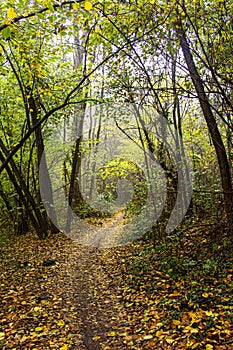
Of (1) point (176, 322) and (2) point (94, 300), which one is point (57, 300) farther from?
(1) point (176, 322)

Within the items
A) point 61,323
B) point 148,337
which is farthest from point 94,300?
point 148,337

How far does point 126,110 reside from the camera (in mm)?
8984

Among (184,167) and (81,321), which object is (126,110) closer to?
(184,167)

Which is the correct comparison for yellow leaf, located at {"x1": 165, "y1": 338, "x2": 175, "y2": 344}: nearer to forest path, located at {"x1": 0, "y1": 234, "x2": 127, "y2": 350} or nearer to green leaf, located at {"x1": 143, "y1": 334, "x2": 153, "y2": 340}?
green leaf, located at {"x1": 143, "y1": 334, "x2": 153, "y2": 340}

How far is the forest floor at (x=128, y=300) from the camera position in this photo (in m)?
4.04

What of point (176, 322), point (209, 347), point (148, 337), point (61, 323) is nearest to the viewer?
point (209, 347)

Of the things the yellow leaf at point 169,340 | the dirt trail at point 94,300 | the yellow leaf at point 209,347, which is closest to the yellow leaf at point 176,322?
the yellow leaf at point 169,340

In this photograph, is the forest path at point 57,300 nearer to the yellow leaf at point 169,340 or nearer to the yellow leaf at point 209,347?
the yellow leaf at point 169,340

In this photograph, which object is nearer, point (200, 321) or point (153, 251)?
point (200, 321)

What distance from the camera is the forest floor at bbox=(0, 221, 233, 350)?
404 cm

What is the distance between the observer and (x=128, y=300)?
17.8 ft

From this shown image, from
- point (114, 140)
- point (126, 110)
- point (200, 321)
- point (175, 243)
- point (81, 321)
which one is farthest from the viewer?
point (114, 140)

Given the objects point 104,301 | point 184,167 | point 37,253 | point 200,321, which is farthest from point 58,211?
point 200,321

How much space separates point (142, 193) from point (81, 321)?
5675mm
